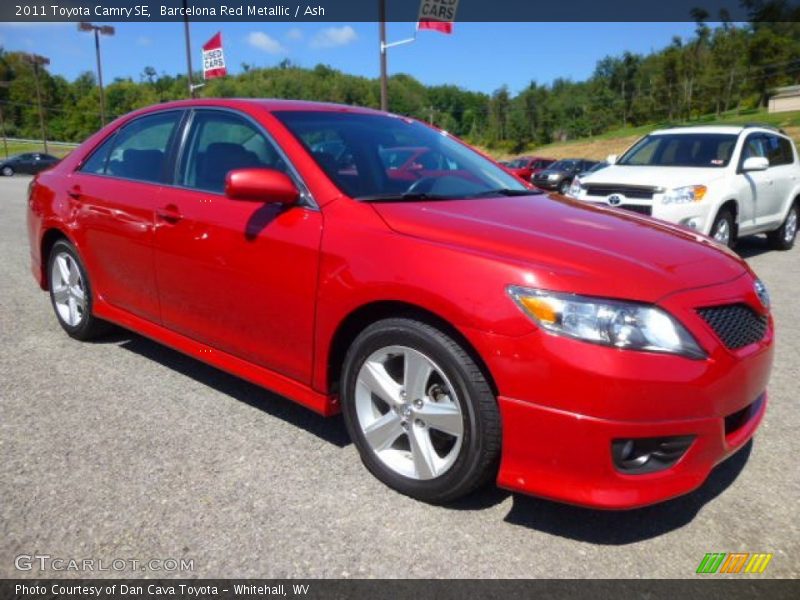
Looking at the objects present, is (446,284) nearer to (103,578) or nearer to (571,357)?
(571,357)

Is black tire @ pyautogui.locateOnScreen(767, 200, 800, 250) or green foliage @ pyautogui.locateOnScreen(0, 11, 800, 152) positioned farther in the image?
green foliage @ pyautogui.locateOnScreen(0, 11, 800, 152)

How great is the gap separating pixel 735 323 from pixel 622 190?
5755 millimetres

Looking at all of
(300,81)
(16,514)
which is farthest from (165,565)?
(300,81)

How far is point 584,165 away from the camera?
2956cm

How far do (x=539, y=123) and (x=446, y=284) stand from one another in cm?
9658

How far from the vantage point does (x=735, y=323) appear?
2.60 metres

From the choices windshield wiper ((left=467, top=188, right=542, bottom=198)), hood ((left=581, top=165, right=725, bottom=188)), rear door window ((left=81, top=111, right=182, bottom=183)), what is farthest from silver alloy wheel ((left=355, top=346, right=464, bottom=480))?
hood ((left=581, top=165, right=725, bottom=188))

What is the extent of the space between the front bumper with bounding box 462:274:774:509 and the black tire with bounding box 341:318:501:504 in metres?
0.07

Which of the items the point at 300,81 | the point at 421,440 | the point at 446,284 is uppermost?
the point at 300,81

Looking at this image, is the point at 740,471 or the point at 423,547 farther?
the point at 740,471

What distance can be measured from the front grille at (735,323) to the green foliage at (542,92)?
71.5 metres

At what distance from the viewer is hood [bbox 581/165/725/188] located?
25.7ft

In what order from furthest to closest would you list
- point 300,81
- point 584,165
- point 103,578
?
point 300,81, point 584,165, point 103,578

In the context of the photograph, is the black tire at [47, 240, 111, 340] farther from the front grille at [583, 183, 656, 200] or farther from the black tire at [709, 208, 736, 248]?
the black tire at [709, 208, 736, 248]
